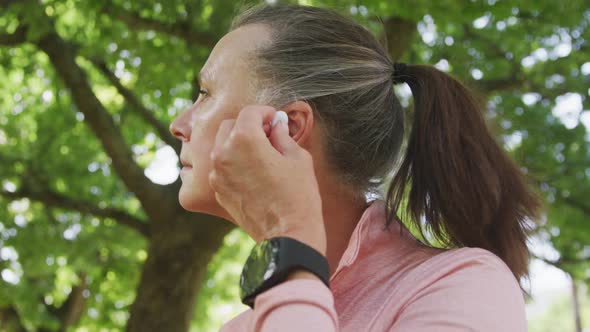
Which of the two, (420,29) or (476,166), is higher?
(476,166)

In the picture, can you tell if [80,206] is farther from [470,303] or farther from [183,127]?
[470,303]

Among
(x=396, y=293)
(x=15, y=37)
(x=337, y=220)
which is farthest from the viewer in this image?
(x=15, y=37)

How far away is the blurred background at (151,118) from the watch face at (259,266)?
385 centimetres

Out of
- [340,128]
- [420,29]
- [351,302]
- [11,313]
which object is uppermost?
[340,128]

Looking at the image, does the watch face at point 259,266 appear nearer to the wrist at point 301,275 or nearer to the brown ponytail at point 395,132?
the wrist at point 301,275

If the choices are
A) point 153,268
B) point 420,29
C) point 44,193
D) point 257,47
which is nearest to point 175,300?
point 153,268

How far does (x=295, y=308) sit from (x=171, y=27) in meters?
5.77

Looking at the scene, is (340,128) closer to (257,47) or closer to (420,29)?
(257,47)

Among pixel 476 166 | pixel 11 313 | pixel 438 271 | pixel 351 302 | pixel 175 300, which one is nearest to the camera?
pixel 438 271

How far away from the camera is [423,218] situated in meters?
2.20

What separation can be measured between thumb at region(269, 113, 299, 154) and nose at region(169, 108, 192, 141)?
1.77ft

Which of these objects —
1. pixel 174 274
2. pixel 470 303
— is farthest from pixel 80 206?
pixel 470 303

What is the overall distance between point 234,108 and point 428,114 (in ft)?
1.77

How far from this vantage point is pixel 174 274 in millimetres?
7250
